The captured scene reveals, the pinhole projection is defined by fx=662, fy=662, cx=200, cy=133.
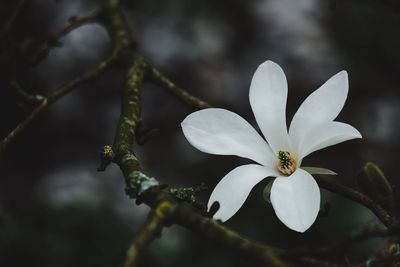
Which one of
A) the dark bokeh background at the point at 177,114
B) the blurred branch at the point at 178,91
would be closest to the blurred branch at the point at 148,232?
the blurred branch at the point at 178,91

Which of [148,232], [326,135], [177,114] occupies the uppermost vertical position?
[326,135]

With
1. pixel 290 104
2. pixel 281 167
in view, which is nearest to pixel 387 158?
pixel 290 104

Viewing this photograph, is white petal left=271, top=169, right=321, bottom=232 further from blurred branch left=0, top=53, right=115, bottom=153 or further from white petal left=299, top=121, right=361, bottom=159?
blurred branch left=0, top=53, right=115, bottom=153

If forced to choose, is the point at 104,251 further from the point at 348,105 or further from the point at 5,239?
the point at 348,105

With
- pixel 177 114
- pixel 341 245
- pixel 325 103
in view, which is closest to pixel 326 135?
pixel 325 103

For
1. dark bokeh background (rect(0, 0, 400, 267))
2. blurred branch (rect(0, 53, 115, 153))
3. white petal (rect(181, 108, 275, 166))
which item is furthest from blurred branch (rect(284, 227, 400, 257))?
dark bokeh background (rect(0, 0, 400, 267))

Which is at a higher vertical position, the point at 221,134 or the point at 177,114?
the point at 221,134

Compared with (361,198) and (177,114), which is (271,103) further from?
(177,114)

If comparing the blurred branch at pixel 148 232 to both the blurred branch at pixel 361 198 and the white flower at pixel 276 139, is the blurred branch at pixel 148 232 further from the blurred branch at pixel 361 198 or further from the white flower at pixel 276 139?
the blurred branch at pixel 361 198
